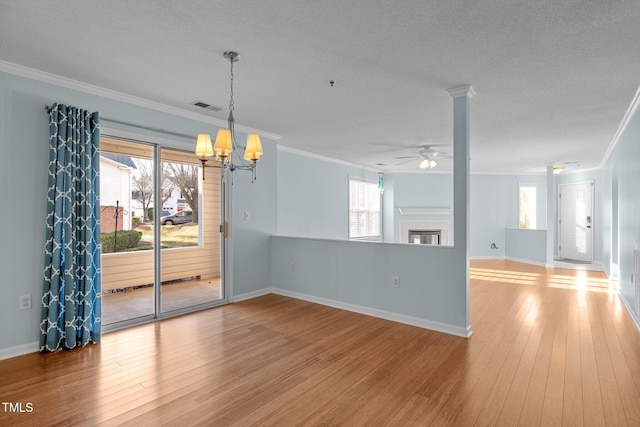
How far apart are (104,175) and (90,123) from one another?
582 mm

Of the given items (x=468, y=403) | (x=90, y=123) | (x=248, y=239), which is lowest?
(x=468, y=403)

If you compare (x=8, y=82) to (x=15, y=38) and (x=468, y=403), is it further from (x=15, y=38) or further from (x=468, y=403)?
(x=468, y=403)

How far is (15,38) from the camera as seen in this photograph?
2559 millimetres

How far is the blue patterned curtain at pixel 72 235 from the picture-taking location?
317 cm

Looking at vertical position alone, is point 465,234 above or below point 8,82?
below

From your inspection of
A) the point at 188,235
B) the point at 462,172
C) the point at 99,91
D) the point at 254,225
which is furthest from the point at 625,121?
the point at 99,91

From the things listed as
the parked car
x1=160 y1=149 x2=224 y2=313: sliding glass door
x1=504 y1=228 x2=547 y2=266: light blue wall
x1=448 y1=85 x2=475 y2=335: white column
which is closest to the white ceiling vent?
x1=160 y1=149 x2=224 y2=313: sliding glass door

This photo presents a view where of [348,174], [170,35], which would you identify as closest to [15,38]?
[170,35]

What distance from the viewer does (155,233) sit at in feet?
13.5

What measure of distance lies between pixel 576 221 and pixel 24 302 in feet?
37.8

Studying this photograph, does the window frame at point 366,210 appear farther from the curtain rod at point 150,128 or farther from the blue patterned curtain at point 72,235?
the blue patterned curtain at point 72,235

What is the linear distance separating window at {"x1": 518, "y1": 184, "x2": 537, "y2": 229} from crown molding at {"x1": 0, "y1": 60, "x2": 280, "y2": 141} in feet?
29.0

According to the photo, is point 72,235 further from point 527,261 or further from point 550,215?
point 527,261

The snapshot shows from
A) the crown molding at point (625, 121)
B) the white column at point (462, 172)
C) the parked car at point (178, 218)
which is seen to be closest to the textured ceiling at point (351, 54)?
the crown molding at point (625, 121)
